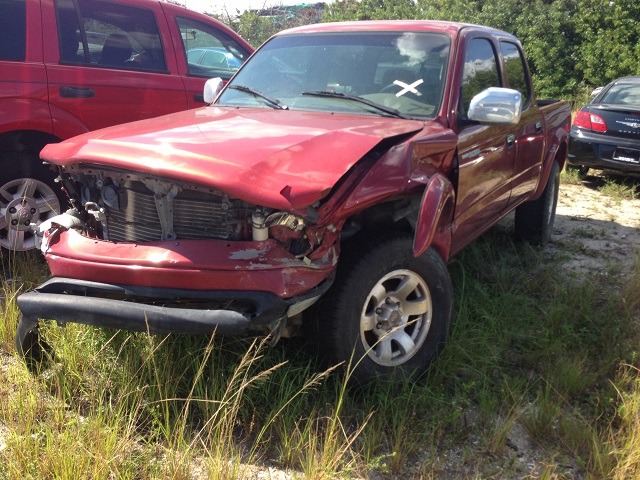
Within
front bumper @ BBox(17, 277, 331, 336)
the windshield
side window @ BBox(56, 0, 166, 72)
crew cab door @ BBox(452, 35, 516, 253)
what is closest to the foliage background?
Answer: crew cab door @ BBox(452, 35, 516, 253)

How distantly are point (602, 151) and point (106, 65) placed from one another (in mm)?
6363

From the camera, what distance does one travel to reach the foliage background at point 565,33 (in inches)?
571

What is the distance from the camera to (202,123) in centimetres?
335

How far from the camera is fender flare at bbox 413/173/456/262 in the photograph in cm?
287

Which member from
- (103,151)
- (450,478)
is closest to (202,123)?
(103,151)

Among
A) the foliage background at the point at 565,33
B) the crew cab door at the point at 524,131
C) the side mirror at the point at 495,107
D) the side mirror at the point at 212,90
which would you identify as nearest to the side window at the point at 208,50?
the side mirror at the point at 212,90

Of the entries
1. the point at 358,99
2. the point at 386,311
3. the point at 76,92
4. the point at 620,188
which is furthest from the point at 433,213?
the point at 620,188

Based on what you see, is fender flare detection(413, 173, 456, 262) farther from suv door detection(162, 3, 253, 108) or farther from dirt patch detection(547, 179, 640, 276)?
suv door detection(162, 3, 253, 108)

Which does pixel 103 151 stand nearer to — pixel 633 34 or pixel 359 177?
pixel 359 177

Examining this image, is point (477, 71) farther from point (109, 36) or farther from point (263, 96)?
point (109, 36)

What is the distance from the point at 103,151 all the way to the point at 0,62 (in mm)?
2183

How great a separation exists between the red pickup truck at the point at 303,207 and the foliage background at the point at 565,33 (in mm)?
12632

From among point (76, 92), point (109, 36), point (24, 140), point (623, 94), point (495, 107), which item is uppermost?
point (109, 36)

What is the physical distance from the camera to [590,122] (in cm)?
845
